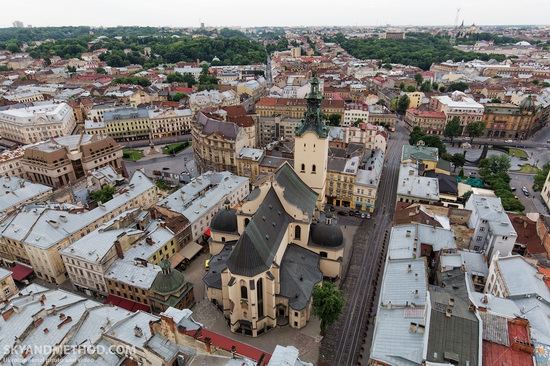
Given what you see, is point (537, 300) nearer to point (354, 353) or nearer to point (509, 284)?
point (509, 284)

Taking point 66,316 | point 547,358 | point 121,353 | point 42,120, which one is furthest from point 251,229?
point 42,120

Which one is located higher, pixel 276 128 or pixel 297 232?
pixel 297 232

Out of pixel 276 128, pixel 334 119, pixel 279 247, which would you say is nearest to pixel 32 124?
pixel 276 128

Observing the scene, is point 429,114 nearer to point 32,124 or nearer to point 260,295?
point 260,295

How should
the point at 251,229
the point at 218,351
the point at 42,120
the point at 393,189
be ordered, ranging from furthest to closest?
the point at 42,120 < the point at 393,189 < the point at 251,229 < the point at 218,351

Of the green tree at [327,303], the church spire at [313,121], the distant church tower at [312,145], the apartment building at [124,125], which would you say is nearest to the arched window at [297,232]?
the distant church tower at [312,145]
